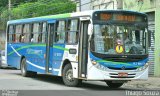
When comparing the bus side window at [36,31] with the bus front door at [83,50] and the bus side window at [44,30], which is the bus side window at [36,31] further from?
the bus front door at [83,50]

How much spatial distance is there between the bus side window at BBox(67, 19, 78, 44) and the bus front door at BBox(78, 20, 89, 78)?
0.46 metres

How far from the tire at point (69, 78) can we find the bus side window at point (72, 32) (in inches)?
42.3

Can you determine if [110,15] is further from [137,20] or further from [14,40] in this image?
[14,40]

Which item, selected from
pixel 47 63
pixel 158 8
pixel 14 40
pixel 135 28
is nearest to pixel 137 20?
pixel 135 28

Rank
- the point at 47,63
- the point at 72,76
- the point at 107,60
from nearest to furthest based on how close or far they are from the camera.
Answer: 1. the point at 107,60
2. the point at 72,76
3. the point at 47,63

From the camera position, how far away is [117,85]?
19.0 m

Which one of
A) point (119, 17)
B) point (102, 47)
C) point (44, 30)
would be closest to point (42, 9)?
point (44, 30)

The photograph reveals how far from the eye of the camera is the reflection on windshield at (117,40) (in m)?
16.8

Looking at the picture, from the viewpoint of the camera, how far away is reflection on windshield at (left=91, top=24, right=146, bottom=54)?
16.8m

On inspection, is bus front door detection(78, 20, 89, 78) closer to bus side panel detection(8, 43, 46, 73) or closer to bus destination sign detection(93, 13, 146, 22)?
bus destination sign detection(93, 13, 146, 22)

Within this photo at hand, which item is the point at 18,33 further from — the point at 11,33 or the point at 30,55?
the point at 30,55

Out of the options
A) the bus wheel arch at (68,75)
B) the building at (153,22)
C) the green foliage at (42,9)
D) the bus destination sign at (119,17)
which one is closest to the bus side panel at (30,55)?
the bus wheel arch at (68,75)

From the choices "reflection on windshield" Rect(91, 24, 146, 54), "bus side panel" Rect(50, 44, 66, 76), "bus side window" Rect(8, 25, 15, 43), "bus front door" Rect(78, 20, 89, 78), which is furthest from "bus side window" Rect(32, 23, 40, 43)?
"reflection on windshield" Rect(91, 24, 146, 54)

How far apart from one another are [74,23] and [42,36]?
11.0 feet
